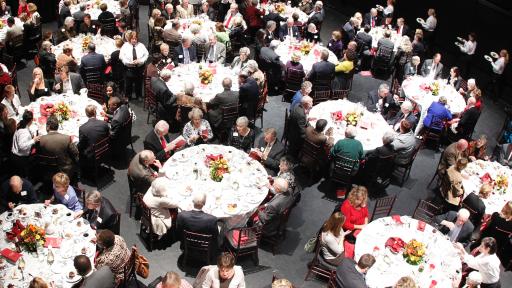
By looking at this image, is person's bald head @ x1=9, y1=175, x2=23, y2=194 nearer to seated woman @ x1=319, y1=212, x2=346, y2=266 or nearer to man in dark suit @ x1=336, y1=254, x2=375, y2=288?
seated woman @ x1=319, y1=212, x2=346, y2=266

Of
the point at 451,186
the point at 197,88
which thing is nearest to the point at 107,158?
the point at 197,88

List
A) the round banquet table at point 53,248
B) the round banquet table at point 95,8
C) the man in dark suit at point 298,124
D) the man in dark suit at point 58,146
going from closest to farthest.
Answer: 1. the round banquet table at point 53,248
2. the man in dark suit at point 58,146
3. the man in dark suit at point 298,124
4. the round banquet table at point 95,8

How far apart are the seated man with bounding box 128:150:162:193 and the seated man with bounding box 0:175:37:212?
1626 millimetres

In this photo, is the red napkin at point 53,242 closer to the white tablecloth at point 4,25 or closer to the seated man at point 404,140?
the seated man at point 404,140

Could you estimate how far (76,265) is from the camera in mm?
6773

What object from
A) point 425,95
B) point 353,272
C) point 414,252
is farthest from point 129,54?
point 414,252

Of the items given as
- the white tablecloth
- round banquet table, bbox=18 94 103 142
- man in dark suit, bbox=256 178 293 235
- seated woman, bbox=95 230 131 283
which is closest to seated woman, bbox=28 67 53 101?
round banquet table, bbox=18 94 103 142

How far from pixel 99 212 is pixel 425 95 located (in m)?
8.10

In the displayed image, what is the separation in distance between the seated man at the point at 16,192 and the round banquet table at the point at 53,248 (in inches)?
16.8

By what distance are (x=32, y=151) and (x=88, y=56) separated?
2.97m

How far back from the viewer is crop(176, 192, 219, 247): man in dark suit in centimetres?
786

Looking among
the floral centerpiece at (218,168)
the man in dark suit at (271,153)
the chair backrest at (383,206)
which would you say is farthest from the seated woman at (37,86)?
the chair backrest at (383,206)

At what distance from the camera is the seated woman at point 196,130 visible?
390 inches

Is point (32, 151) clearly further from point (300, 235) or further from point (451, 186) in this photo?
point (451, 186)
